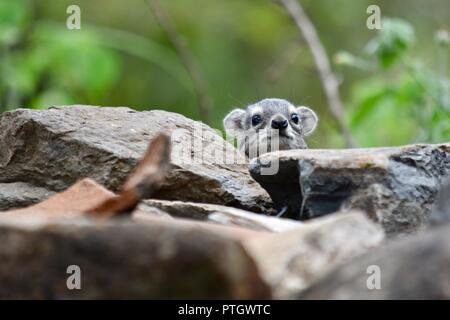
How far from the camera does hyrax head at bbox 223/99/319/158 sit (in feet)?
29.2

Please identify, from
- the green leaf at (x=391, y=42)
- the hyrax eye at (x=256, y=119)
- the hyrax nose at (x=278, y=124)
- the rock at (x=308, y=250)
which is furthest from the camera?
the hyrax eye at (x=256, y=119)

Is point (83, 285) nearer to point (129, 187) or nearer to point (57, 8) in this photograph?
point (129, 187)

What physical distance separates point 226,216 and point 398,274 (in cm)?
144

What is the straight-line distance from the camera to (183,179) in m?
6.33

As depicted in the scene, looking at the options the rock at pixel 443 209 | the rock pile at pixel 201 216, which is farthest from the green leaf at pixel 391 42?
the rock at pixel 443 209

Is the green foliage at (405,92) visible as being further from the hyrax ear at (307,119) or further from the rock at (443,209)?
the rock at (443,209)

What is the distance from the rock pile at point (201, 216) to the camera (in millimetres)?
3580

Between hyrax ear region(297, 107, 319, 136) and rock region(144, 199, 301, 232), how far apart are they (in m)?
4.42

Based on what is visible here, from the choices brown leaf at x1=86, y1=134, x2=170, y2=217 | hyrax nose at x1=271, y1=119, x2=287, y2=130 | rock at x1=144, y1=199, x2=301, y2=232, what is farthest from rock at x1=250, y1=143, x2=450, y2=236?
hyrax nose at x1=271, y1=119, x2=287, y2=130

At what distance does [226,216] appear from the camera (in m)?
4.94

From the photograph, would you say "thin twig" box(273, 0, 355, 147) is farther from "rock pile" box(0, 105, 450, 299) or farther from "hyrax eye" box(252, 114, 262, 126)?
"rock pile" box(0, 105, 450, 299)

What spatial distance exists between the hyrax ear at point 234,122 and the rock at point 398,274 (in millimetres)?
6130

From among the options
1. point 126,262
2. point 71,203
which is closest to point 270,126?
point 71,203

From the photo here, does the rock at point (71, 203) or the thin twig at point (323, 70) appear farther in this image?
the thin twig at point (323, 70)
